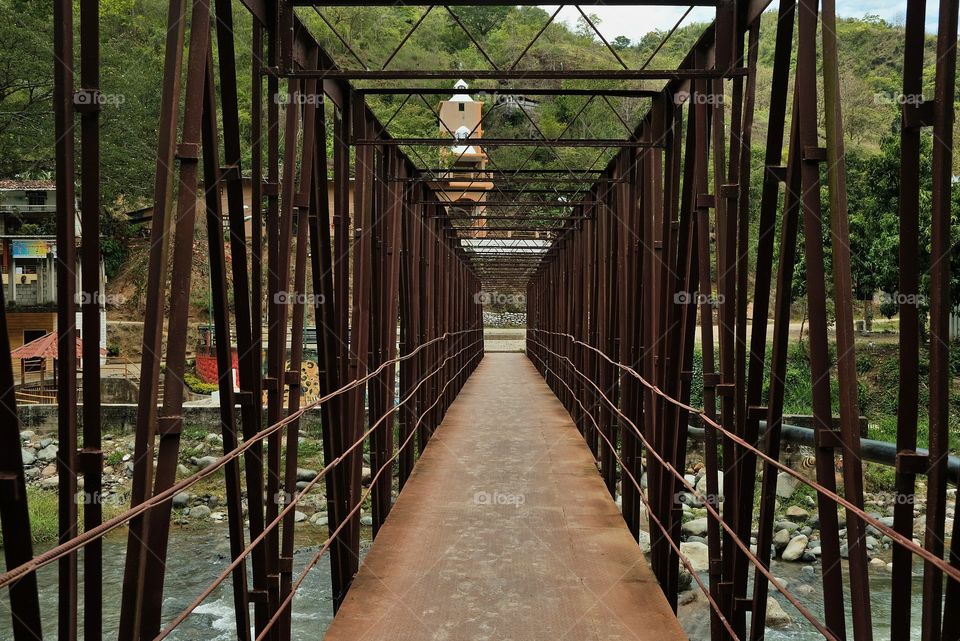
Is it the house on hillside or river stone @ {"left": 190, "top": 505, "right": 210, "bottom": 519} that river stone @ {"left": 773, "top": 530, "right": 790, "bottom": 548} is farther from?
the house on hillside

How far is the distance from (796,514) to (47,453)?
754 inches

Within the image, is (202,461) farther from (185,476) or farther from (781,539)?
(781,539)

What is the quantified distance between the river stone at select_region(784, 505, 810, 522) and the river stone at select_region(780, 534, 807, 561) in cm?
209

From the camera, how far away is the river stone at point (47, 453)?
2448cm

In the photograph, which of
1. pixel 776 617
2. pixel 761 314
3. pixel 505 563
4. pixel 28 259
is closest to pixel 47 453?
pixel 28 259

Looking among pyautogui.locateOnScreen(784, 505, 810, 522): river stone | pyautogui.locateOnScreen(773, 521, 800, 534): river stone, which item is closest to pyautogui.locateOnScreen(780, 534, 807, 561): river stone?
pyautogui.locateOnScreen(773, 521, 800, 534): river stone

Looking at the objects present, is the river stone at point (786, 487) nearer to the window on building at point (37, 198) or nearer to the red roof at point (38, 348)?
the red roof at point (38, 348)

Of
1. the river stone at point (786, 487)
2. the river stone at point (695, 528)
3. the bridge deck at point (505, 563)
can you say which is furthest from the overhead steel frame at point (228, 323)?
the river stone at point (786, 487)

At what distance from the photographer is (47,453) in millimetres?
24719

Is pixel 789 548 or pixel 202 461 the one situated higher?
pixel 202 461

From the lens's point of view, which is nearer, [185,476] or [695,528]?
[695,528]

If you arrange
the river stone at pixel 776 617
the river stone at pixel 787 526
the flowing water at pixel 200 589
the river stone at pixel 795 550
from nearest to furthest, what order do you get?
the river stone at pixel 776 617 < the flowing water at pixel 200 589 < the river stone at pixel 795 550 < the river stone at pixel 787 526

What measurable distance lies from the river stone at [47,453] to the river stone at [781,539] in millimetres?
18414

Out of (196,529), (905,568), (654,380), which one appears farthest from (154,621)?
(196,529)
